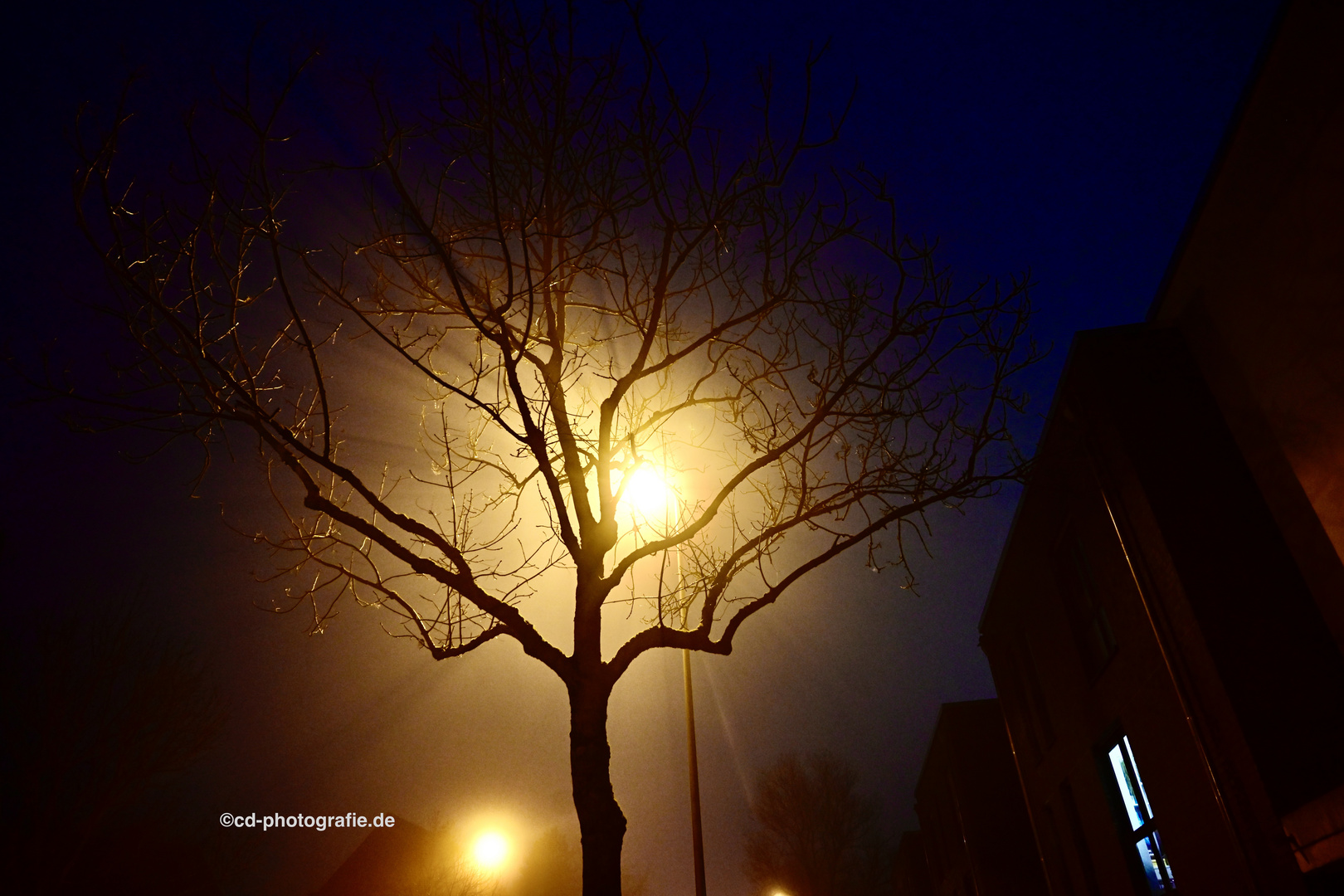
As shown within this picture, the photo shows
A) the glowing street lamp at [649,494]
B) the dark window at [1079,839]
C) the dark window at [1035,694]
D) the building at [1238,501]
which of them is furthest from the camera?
the dark window at [1035,694]

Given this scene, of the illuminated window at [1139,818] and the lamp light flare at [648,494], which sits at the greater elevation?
the lamp light flare at [648,494]

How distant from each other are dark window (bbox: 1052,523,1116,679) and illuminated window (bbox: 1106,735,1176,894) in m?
1.28

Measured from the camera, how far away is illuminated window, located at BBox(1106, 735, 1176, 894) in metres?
10.2

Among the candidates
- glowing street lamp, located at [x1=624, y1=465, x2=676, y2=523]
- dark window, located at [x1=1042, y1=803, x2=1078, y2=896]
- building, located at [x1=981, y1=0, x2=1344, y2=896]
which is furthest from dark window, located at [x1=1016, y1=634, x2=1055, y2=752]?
glowing street lamp, located at [x1=624, y1=465, x2=676, y2=523]

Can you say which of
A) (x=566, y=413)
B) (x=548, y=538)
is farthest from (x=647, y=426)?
(x=548, y=538)

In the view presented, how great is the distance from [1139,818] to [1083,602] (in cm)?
326

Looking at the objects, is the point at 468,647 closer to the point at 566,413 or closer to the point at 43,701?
the point at 566,413

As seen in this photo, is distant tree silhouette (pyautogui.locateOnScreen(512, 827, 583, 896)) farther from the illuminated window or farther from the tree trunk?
the tree trunk

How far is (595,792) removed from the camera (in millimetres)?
4934

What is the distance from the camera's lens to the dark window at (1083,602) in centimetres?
1120

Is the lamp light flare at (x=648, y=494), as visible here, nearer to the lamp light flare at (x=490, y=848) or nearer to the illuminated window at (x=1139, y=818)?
the illuminated window at (x=1139, y=818)

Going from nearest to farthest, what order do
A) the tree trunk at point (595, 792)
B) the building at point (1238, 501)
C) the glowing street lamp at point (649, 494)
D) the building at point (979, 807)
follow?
the tree trunk at point (595, 792), the building at point (1238, 501), the glowing street lamp at point (649, 494), the building at point (979, 807)

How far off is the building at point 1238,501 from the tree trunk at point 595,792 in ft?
19.9

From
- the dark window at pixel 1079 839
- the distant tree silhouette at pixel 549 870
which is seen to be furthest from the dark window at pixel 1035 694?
the distant tree silhouette at pixel 549 870
